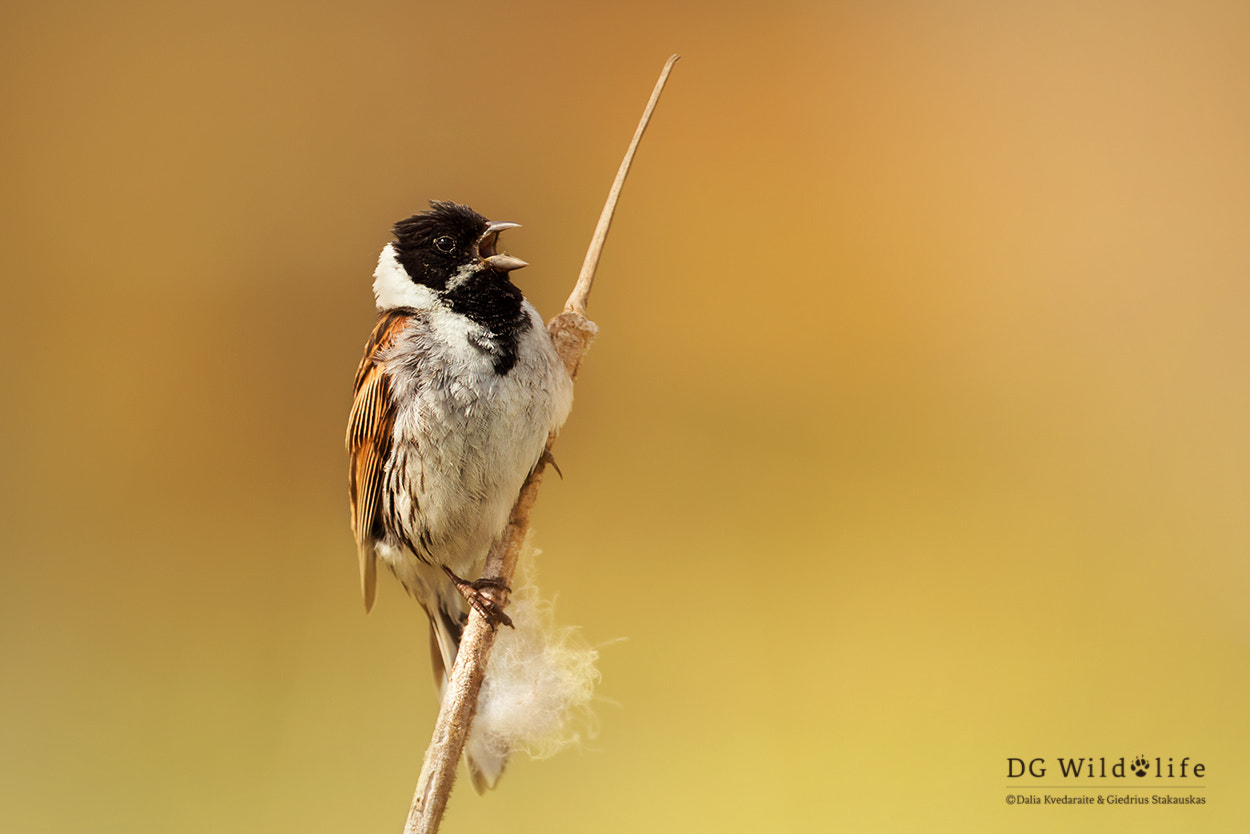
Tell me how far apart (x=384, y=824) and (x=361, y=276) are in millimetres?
917

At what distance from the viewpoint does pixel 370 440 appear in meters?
1.24

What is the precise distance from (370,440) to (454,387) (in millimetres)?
175

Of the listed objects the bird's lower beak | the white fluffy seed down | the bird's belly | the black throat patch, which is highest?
the bird's lower beak

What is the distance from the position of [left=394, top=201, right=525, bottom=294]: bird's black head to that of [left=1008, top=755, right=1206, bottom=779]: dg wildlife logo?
44.3 inches

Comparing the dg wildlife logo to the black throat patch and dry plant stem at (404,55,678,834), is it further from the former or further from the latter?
the black throat patch

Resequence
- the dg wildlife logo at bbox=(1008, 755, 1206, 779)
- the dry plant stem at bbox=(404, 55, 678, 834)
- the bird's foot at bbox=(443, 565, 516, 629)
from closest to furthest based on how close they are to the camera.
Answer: the dry plant stem at bbox=(404, 55, 678, 834), the bird's foot at bbox=(443, 565, 516, 629), the dg wildlife logo at bbox=(1008, 755, 1206, 779)

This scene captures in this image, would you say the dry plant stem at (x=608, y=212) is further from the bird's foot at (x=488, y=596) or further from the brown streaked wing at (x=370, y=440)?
the bird's foot at (x=488, y=596)

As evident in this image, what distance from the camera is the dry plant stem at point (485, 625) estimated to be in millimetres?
939

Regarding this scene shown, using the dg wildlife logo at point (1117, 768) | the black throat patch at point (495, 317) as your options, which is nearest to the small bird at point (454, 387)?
the black throat patch at point (495, 317)

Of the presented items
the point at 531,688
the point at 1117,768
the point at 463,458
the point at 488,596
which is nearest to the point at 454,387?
the point at 463,458

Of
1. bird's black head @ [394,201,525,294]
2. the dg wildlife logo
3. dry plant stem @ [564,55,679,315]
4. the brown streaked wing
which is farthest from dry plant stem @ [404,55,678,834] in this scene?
the dg wildlife logo

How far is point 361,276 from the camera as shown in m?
1.50

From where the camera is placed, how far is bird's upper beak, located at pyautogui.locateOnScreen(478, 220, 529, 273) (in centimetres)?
112

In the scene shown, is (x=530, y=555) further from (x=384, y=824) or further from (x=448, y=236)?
(x=384, y=824)
